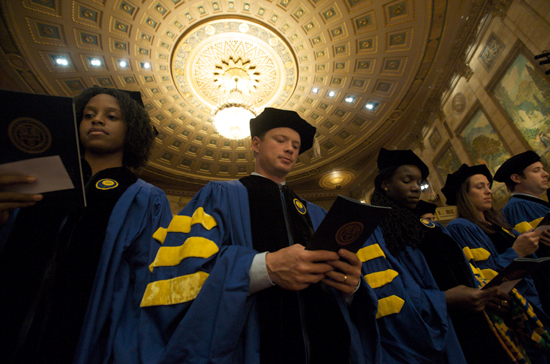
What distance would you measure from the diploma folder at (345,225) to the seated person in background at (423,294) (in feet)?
3.20

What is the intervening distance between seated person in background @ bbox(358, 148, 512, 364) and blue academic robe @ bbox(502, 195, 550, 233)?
2.15 meters

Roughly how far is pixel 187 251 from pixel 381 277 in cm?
149

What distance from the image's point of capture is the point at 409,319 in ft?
5.61

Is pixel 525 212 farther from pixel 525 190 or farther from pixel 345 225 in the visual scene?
pixel 345 225

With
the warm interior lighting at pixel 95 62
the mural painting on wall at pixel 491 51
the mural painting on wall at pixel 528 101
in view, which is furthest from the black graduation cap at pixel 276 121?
the warm interior lighting at pixel 95 62

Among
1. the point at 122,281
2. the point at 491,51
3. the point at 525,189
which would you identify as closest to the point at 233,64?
the point at 491,51

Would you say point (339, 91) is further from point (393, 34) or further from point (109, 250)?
point (109, 250)

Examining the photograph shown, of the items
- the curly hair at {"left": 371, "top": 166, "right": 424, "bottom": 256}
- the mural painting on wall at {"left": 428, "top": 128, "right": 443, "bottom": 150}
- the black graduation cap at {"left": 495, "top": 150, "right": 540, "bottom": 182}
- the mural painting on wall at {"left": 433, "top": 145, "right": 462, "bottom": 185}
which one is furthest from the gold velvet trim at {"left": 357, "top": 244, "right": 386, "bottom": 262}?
the mural painting on wall at {"left": 428, "top": 128, "right": 443, "bottom": 150}

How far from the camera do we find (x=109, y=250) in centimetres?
139

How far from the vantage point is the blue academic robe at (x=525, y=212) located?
11.1 ft

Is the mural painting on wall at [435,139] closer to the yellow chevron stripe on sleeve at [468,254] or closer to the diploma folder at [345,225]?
the yellow chevron stripe on sleeve at [468,254]

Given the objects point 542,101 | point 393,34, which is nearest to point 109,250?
point 542,101

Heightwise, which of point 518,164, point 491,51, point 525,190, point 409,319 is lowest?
point 409,319

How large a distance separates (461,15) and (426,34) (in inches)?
38.3
